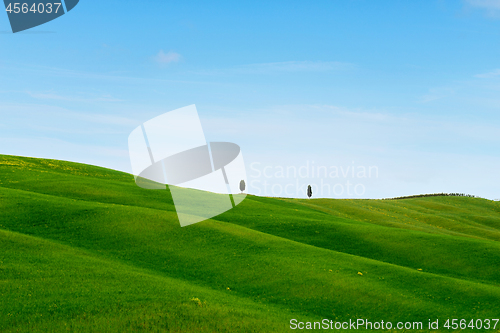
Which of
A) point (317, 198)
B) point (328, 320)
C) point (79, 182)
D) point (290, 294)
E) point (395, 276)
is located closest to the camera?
point (328, 320)

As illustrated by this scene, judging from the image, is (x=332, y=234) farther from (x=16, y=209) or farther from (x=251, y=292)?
(x=16, y=209)

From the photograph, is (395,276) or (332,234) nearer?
(395,276)

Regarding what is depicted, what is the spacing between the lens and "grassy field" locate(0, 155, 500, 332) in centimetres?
2008

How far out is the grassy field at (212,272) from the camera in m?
20.1

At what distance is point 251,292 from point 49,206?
26.9 metres

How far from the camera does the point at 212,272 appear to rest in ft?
99.6

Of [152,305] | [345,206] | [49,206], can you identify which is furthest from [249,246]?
[345,206]

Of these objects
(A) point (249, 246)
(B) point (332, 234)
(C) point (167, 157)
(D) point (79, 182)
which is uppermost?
(C) point (167, 157)

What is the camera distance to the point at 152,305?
67.5 ft

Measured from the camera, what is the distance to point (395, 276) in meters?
31.2

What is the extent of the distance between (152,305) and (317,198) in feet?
257

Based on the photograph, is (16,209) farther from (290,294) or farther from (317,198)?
→ (317,198)

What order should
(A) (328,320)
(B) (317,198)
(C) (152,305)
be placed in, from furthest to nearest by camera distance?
1. (B) (317,198)
2. (A) (328,320)
3. (C) (152,305)

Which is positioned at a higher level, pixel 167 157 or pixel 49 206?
pixel 167 157
